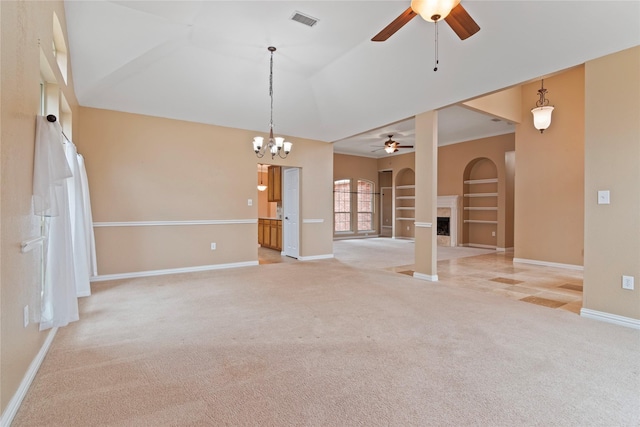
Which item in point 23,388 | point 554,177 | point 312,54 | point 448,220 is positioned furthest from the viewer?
point 448,220

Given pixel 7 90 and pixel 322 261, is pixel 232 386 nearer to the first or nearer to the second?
pixel 7 90

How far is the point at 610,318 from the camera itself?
3051mm

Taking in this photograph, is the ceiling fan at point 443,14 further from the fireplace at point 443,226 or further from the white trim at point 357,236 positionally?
the white trim at point 357,236

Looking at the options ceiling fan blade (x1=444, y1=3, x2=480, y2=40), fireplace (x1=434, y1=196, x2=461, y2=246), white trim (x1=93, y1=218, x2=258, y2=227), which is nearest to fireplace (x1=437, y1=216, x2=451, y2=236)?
fireplace (x1=434, y1=196, x2=461, y2=246)

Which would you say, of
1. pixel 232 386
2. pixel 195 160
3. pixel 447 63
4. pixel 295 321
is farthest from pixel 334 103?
pixel 232 386

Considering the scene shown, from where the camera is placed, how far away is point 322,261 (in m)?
6.69

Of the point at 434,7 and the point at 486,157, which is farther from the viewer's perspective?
the point at 486,157

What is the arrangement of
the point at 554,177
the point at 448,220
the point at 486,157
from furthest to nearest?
the point at 448,220 → the point at 486,157 → the point at 554,177

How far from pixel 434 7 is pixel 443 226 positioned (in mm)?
8154

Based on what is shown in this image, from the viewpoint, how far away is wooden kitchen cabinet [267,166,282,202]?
7.78m

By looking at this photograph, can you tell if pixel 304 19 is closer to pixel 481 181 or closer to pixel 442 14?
pixel 442 14

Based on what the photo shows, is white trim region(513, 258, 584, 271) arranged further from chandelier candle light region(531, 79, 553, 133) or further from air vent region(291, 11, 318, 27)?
air vent region(291, 11, 318, 27)

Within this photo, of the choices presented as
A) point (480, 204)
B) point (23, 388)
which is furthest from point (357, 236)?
point (23, 388)

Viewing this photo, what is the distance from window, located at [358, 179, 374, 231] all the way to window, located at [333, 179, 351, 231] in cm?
53
